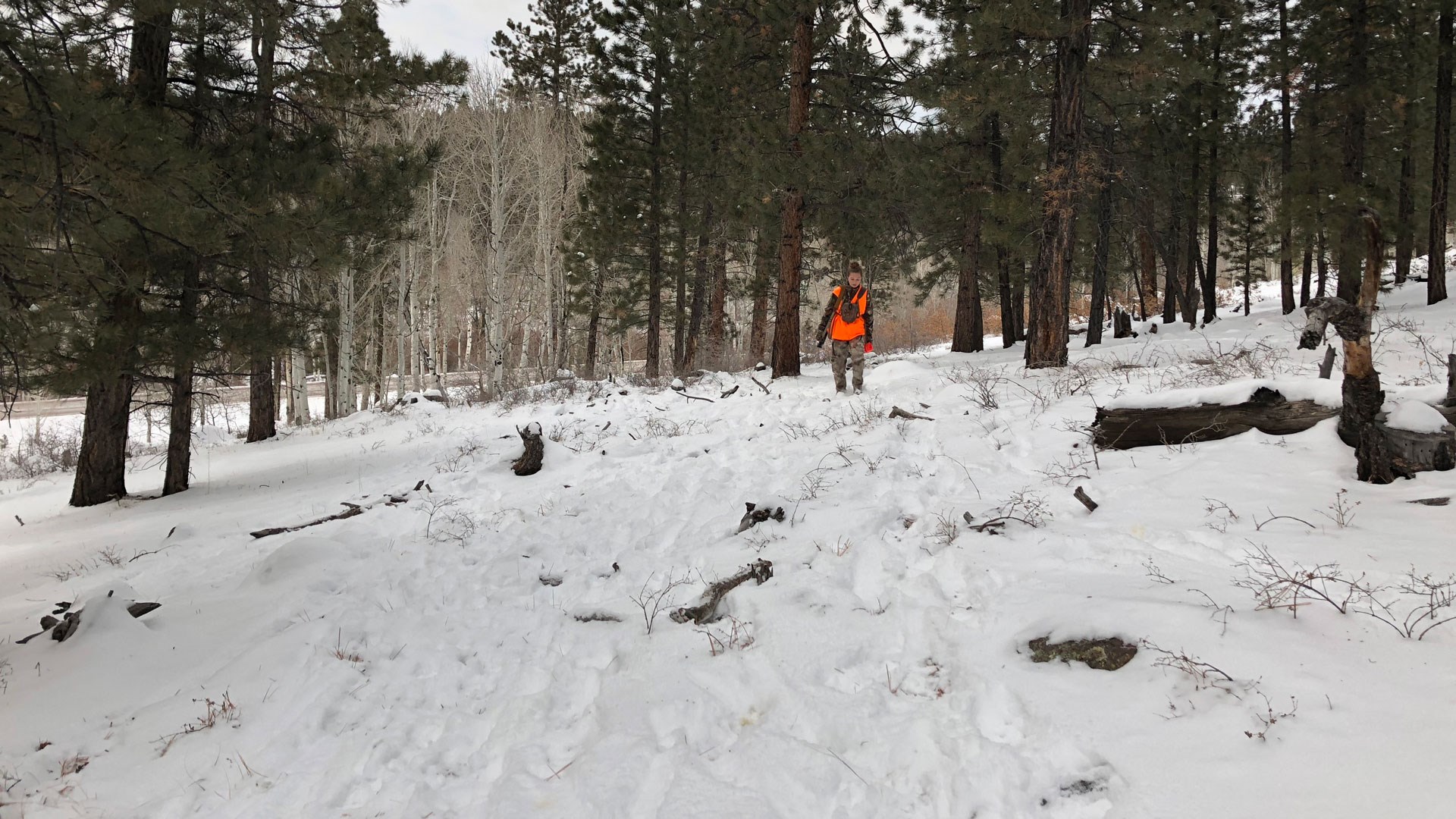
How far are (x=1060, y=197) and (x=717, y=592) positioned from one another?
8.40 meters

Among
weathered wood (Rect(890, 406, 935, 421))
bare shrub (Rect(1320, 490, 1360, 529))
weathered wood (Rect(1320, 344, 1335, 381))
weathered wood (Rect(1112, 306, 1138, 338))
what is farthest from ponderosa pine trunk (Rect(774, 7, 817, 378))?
weathered wood (Rect(1112, 306, 1138, 338))

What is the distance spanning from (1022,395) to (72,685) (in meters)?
7.55

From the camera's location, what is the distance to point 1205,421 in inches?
179

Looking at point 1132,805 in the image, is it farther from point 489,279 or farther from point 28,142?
point 489,279

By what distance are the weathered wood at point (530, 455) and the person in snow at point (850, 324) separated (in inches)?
157

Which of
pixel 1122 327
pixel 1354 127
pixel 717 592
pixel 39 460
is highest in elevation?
pixel 1354 127


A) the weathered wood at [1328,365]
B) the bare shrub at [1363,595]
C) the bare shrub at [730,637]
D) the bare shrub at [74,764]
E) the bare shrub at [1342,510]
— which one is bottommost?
the bare shrub at [74,764]

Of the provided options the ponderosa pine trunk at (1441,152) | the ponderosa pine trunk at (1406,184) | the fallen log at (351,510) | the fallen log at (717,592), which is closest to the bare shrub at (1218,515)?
the fallen log at (717,592)

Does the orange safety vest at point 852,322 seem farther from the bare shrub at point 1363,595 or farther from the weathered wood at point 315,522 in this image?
the bare shrub at point 1363,595

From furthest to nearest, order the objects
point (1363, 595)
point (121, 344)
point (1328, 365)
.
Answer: point (121, 344)
point (1328, 365)
point (1363, 595)

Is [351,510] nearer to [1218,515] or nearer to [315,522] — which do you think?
[315,522]

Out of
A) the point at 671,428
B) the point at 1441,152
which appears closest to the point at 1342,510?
the point at 671,428

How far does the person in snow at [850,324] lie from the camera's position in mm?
8656

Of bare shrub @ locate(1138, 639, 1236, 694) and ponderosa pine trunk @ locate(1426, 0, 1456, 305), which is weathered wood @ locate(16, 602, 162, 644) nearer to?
bare shrub @ locate(1138, 639, 1236, 694)
